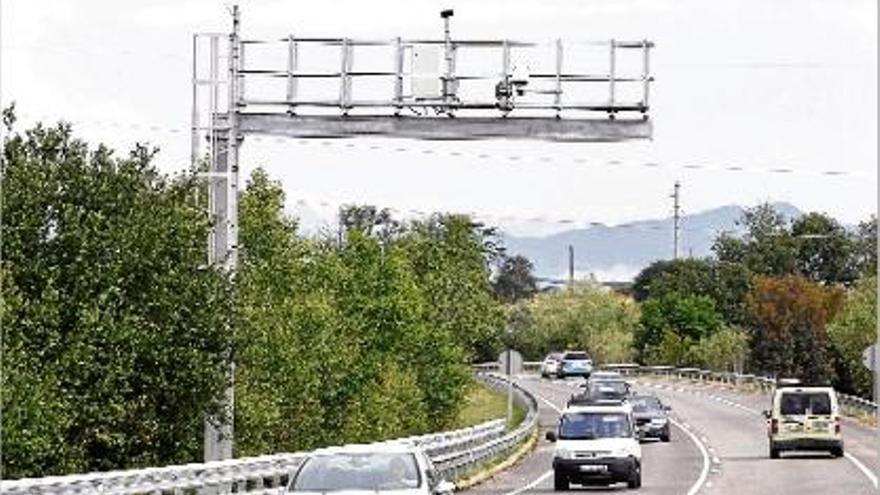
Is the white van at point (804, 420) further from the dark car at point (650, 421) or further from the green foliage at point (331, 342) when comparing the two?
the dark car at point (650, 421)

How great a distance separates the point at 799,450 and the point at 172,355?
25238mm

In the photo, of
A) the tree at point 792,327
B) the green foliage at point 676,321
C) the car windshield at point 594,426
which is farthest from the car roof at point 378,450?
the green foliage at point 676,321

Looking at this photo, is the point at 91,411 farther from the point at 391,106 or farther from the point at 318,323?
the point at 318,323

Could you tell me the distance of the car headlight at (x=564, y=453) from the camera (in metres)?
48.3

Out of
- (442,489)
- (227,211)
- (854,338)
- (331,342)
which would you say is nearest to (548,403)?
(854,338)

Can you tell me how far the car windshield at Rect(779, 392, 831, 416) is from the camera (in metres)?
61.1

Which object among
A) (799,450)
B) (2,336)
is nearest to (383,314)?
(799,450)

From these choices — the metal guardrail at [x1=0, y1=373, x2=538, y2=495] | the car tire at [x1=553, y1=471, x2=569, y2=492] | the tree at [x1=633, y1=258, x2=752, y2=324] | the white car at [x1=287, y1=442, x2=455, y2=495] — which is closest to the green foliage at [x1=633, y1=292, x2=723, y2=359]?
the tree at [x1=633, y1=258, x2=752, y2=324]

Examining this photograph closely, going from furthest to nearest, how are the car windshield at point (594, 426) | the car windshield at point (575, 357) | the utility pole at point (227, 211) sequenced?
the car windshield at point (575, 357) → the car windshield at point (594, 426) → the utility pole at point (227, 211)

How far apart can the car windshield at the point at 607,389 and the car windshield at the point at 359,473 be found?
46551 mm

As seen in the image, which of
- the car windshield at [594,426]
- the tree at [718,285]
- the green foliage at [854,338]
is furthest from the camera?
the tree at [718,285]

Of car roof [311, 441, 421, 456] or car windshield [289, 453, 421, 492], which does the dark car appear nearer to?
car roof [311, 441, 421, 456]

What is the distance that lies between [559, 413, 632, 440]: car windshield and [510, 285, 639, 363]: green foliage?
11715 centimetres

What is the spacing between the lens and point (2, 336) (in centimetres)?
3728
